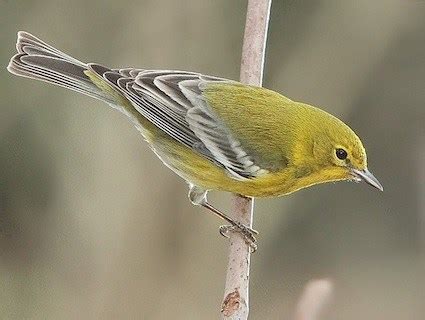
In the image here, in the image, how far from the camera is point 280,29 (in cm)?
666

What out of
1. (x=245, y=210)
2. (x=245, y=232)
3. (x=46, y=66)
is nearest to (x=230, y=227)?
(x=245, y=232)

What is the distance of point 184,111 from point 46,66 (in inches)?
24.7

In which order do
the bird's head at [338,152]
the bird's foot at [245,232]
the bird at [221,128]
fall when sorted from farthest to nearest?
the bird at [221,128] < the bird's head at [338,152] < the bird's foot at [245,232]

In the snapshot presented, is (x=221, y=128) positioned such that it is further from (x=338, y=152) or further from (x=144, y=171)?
(x=144, y=171)

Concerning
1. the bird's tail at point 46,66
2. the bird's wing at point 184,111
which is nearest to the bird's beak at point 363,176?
the bird's wing at point 184,111

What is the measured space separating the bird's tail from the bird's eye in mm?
1085

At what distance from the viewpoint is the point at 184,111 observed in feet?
12.7

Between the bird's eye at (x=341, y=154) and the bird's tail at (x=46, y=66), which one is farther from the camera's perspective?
the bird's tail at (x=46, y=66)

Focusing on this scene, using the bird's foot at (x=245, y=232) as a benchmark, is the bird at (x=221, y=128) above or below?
above

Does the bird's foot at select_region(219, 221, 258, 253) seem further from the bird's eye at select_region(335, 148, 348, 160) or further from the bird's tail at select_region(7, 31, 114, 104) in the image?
the bird's tail at select_region(7, 31, 114, 104)

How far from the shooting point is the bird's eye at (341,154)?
3516 mm

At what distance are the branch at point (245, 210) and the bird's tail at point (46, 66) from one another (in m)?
0.69

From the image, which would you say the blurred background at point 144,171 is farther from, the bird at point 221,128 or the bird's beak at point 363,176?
the bird's beak at point 363,176

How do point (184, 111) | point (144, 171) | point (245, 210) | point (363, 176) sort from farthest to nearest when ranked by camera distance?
point (144, 171), point (184, 111), point (245, 210), point (363, 176)
